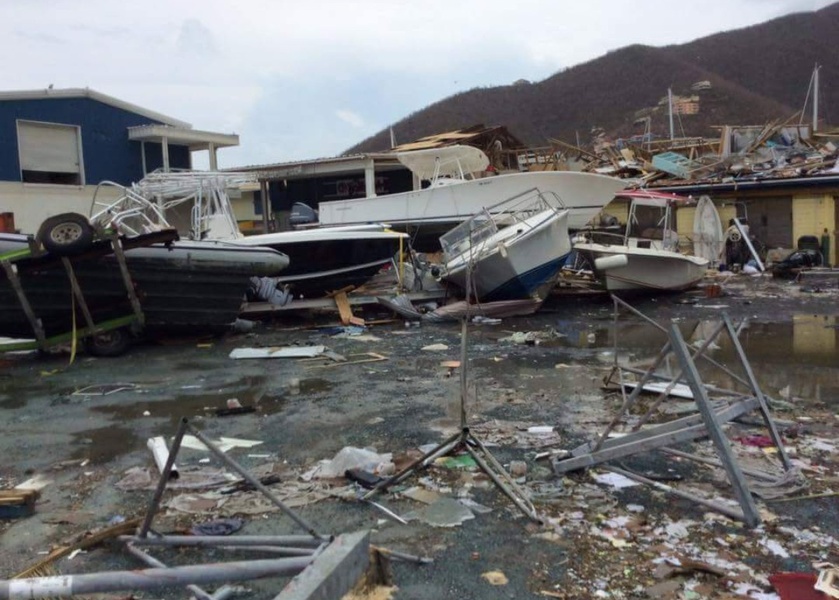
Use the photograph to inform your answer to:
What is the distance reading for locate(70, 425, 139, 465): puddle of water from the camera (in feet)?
17.3

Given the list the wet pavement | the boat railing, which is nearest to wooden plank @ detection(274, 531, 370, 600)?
the wet pavement

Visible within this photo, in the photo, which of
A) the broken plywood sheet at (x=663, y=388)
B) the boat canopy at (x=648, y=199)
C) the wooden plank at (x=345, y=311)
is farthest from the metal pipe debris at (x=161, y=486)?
the boat canopy at (x=648, y=199)

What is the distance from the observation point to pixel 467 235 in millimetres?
12867

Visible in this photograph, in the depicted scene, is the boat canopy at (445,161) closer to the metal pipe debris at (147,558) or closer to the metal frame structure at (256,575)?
the metal pipe debris at (147,558)

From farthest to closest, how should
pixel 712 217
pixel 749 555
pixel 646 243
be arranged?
1. pixel 712 217
2. pixel 646 243
3. pixel 749 555

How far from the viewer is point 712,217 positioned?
60.4 ft

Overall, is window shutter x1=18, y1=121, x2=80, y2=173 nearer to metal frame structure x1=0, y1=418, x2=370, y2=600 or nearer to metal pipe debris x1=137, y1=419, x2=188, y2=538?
metal pipe debris x1=137, y1=419, x2=188, y2=538

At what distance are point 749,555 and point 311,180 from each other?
63.8 feet

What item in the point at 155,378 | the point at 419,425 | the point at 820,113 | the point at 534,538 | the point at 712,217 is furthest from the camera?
the point at 820,113

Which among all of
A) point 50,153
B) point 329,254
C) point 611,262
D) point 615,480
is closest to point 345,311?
point 329,254

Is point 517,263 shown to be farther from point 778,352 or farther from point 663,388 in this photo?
point 663,388

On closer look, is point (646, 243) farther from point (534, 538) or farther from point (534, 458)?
point (534, 538)

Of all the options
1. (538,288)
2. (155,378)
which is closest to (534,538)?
(155,378)

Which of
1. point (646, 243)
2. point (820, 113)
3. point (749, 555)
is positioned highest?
point (820, 113)
